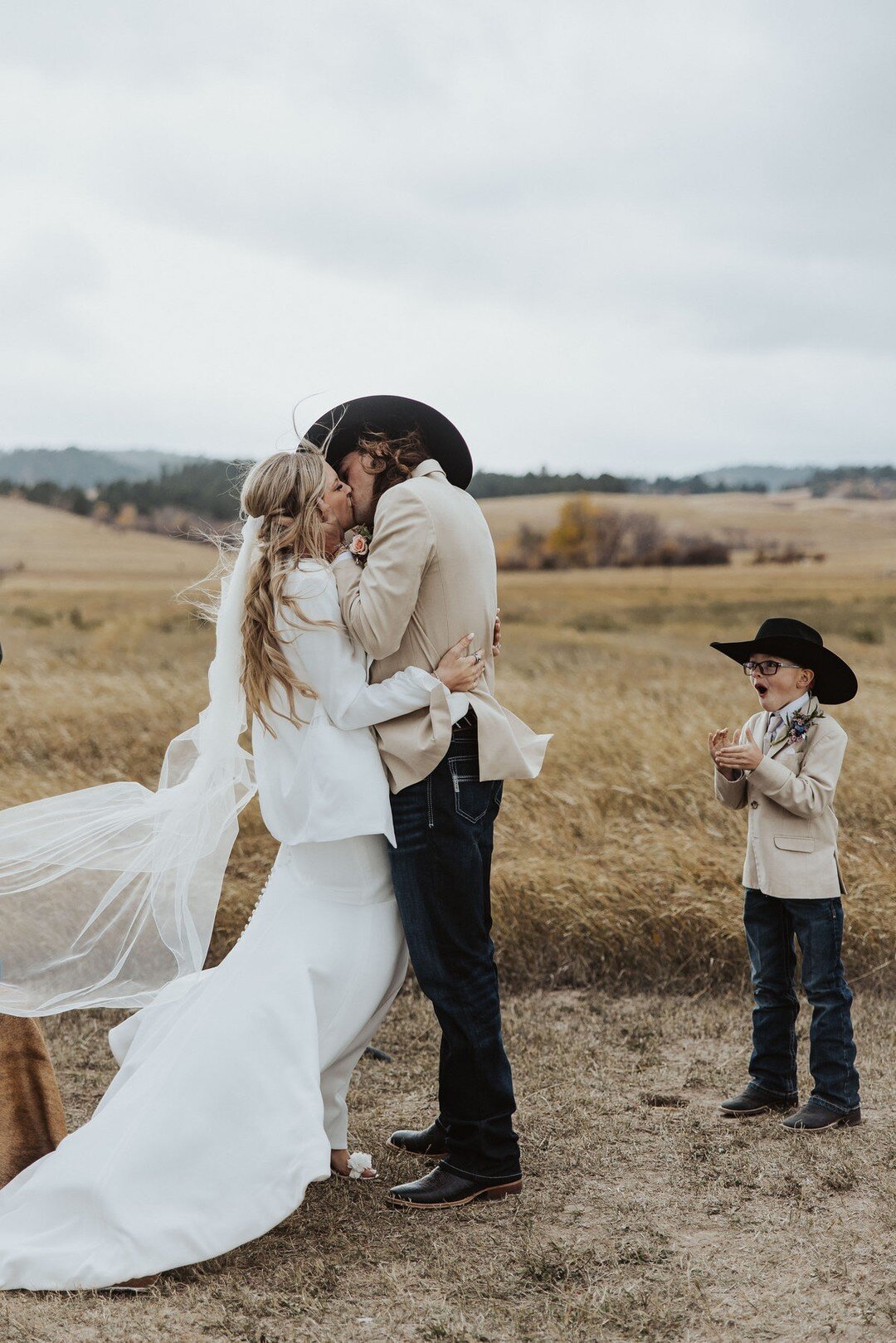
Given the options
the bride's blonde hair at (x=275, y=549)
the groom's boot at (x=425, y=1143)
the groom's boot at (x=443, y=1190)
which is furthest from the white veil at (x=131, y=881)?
the groom's boot at (x=425, y=1143)

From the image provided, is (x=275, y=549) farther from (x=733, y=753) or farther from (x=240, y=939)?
(x=733, y=753)

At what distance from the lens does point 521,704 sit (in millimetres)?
10625

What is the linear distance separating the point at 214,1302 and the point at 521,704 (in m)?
7.80

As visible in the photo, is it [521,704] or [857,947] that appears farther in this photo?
[521,704]

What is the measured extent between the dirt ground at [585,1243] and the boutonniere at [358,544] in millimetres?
1581

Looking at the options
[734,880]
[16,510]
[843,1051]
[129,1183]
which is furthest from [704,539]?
[129,1183]

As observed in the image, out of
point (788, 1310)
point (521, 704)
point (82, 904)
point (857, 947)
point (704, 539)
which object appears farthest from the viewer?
point (704, 539)

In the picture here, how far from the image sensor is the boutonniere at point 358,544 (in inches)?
138

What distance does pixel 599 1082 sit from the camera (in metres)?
A: 4.76

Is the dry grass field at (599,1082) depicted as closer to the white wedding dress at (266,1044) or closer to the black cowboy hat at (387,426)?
the white wedding dress at (266,1044)

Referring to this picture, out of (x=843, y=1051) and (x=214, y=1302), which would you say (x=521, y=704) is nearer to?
(x=843, y=1051)

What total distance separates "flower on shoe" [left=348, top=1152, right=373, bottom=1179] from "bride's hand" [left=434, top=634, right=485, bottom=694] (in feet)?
5.05

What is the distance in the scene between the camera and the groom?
3383mm

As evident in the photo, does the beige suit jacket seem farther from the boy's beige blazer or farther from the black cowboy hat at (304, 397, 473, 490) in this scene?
the boy's beige blazer
